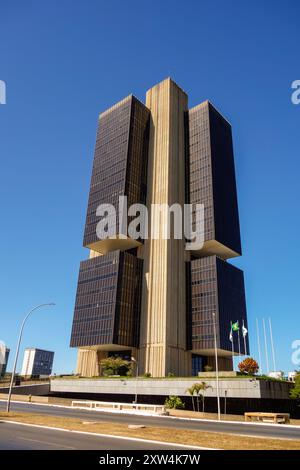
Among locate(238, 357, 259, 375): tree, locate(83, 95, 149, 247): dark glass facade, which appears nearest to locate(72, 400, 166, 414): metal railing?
locate(238, 357, 259, 375): tree

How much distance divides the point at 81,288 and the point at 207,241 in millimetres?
43252

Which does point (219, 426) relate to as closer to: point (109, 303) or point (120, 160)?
point (109, 303)

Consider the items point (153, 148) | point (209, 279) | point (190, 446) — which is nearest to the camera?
point (190, 446)

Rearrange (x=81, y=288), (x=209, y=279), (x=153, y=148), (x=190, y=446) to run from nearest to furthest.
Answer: (x=190, y=446) → (x=209, y=279) → (x=81, y=288) → (x=153, y=148)

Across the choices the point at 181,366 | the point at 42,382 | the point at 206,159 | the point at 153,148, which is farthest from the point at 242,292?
the point at 42,382

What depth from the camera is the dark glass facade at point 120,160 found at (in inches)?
4791

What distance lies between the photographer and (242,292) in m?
122

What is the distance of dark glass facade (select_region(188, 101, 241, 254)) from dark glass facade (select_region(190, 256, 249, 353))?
9.09 m

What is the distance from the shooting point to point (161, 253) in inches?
4328

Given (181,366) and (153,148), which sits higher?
(153,148)

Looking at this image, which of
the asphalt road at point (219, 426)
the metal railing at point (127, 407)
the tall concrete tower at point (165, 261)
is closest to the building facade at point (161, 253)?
the tall concrete tower at point (165, 261)
